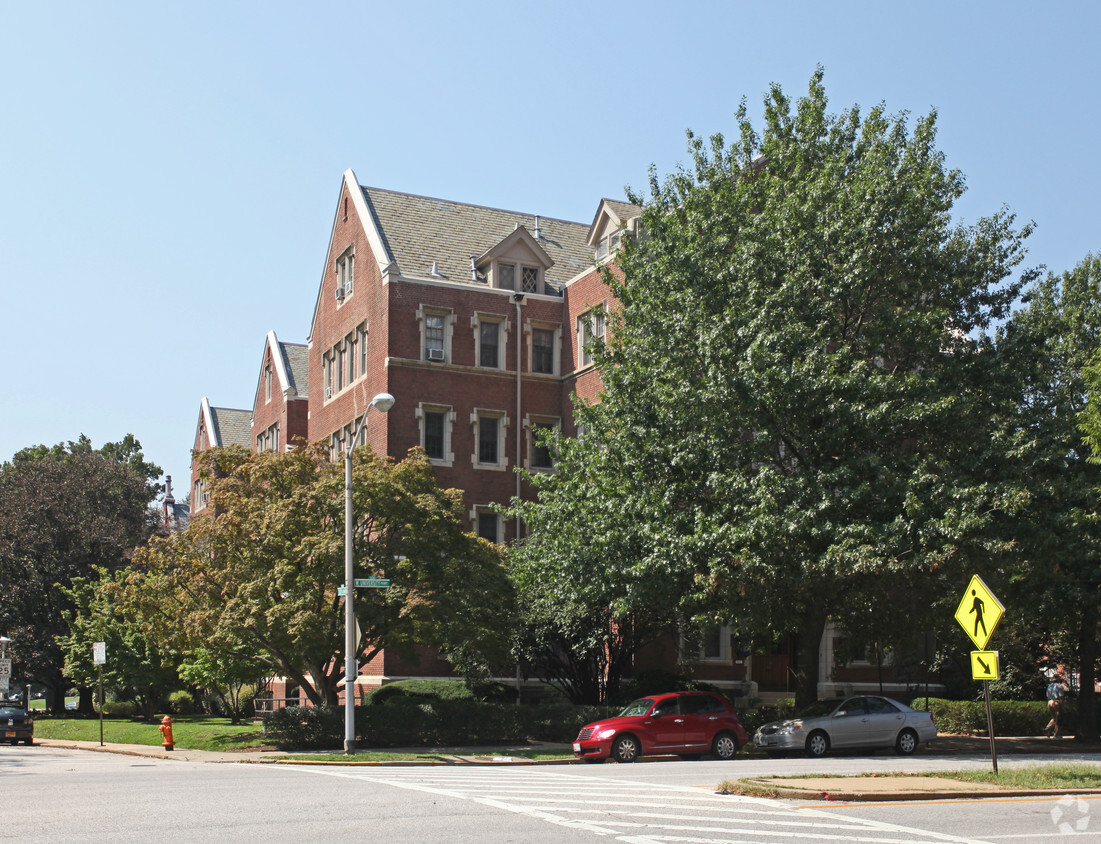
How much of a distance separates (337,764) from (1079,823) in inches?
597

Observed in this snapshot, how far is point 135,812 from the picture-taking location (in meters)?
13.6

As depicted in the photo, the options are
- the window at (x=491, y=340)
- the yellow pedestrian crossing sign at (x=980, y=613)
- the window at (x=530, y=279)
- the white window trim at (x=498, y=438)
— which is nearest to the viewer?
the yellow pedestrian crossing sign at (x=980, y=613)

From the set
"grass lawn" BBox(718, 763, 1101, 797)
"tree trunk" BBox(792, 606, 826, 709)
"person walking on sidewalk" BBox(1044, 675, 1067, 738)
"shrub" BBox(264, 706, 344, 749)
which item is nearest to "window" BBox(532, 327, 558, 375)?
"tree trunk" BBox(792, 606, 826, 709)

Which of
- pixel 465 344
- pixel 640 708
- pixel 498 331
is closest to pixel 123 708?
pixel 465 344

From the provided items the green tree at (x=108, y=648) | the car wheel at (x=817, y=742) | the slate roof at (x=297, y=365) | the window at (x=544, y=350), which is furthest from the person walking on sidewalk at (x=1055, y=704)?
the slate roof at (x=297, y=365)

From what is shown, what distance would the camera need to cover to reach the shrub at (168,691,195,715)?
51.2 meters

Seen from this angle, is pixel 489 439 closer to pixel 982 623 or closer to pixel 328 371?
pixel 328 371

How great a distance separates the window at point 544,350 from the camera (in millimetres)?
43562

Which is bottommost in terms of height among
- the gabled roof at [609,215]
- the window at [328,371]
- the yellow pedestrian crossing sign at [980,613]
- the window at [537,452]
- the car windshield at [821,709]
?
the car windshield at [821,709]

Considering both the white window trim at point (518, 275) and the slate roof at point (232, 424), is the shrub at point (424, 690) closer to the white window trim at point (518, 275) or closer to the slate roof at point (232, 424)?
the white window trim at point (518, 275)

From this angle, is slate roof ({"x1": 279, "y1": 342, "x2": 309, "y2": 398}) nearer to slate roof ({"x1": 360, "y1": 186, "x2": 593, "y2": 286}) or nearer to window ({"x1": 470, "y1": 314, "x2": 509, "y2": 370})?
slate roof ({"x1": 360, "y1": 186, "x2": 593, "y2": 286})

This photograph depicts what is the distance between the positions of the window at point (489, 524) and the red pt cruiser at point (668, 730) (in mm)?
16161

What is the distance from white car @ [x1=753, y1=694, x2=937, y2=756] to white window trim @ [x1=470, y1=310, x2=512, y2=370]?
2000 centimetres

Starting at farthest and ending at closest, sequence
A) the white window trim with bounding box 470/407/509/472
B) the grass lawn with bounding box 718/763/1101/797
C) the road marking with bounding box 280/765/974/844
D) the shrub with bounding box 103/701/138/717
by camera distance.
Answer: the shrub with bounding box 103/701/138/717 → the white window trim with bounding box 470/407/509/472 → the grass lawn with bounding box 718/763/1101/797 → the road marking with bounding box 280/765/974/844
